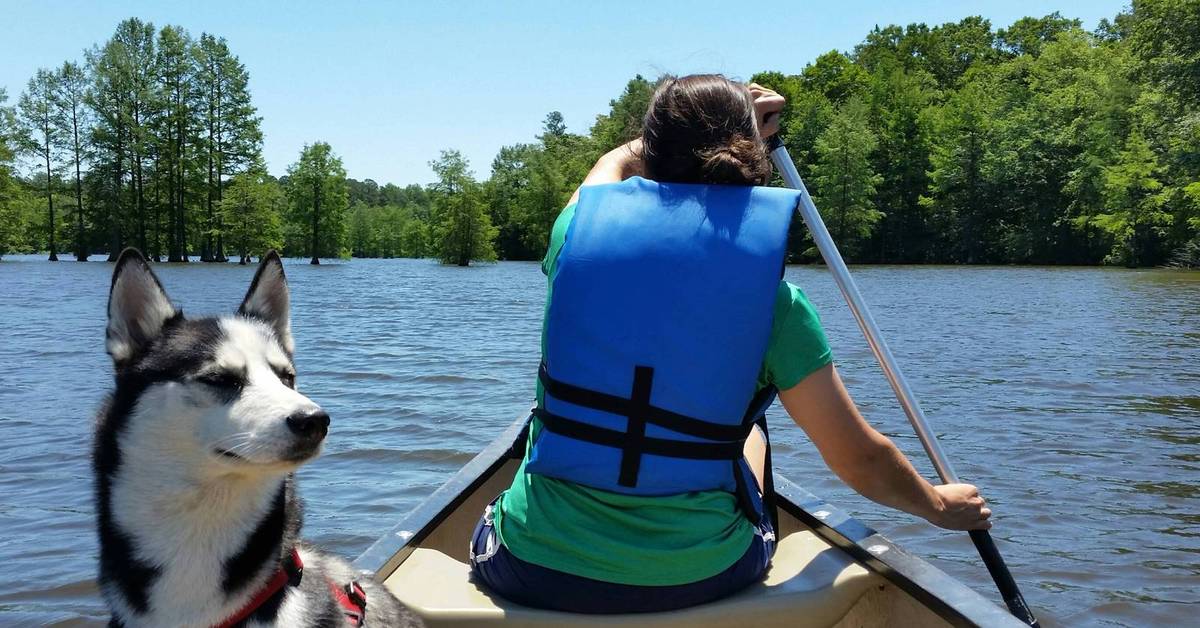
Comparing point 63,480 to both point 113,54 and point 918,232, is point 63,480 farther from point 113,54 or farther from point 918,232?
point 918,232

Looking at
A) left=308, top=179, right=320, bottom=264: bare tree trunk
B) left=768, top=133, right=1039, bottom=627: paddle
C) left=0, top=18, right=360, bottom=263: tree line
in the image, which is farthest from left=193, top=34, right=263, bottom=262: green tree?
left=768, top=133, right=1039, bottom=627: paddle

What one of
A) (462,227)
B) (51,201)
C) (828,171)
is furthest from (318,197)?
(828,171)

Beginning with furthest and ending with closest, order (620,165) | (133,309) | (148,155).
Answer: (148,155)
(620,165)
(133,309)

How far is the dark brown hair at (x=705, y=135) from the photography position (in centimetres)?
246

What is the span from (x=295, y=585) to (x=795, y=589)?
1.38 m

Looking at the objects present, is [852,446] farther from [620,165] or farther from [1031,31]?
[1031,31]

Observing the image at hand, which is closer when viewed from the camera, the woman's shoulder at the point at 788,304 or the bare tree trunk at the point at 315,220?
the woman's shoulder at the point at 788,304

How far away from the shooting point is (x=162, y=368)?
189cm

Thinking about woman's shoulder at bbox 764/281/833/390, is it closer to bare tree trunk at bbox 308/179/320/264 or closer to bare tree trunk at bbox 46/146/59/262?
bare tree trunk at bbox 46/146/59/262

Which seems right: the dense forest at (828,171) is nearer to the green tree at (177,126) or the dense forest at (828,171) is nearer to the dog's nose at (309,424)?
the green tree at (177,126)

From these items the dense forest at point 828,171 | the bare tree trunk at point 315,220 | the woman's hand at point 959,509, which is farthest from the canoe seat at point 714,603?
the bare tree trunk at point 315,220

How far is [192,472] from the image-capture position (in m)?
1.85

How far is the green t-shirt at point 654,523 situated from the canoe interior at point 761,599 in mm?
139

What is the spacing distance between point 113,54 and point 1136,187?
5803cm
